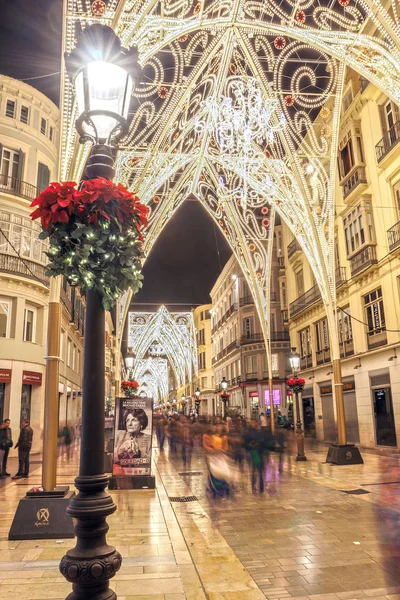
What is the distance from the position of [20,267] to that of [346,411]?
56.9ft

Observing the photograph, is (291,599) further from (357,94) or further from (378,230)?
(357,94)

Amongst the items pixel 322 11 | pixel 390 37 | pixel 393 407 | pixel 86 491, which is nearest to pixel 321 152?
pixel 322 11

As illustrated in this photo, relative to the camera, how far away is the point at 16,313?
22531 mm

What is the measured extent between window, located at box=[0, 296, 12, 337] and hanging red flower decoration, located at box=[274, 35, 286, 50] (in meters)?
15.9

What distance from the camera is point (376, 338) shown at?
73.2ft

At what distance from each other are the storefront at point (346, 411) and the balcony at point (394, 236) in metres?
7.58

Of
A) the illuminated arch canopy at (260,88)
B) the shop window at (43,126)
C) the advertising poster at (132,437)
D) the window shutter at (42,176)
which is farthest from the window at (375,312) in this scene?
the shop window at (43,126)

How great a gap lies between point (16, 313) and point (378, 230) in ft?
53.5

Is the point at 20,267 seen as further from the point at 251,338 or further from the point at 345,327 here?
the point at 251,338

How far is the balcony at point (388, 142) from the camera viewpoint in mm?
20036

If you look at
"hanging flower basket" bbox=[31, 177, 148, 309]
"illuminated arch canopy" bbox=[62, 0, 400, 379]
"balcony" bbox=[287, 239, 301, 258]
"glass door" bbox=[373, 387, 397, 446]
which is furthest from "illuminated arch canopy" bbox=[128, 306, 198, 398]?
"hanging flower basket" bbox=[31, 177, 148, 309]

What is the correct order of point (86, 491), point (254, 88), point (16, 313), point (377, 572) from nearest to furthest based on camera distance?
point (86, 491) → point (377, 572) → point (254, 88) → point (16, 313)

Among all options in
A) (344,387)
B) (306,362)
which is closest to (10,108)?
(344,387)

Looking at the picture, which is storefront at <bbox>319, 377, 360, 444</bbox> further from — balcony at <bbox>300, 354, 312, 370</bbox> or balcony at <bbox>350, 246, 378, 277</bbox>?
balcony at <bbox>350, 246, 378, 277</bbox>
